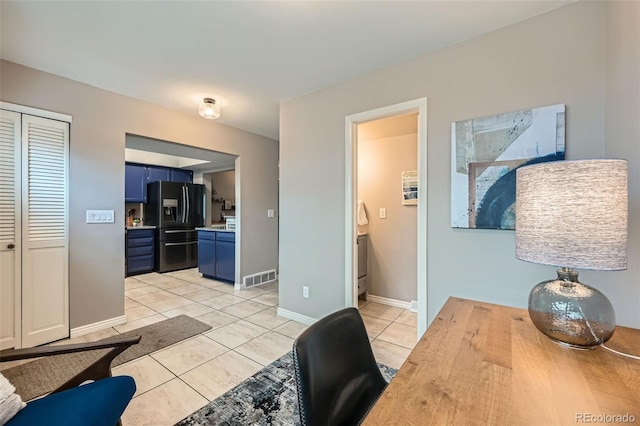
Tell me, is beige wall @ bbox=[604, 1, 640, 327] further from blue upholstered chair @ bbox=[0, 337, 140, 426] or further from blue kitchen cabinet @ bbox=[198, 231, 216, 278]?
blue kitchen cabinet @ bbox=[198, 231, 216, 278]

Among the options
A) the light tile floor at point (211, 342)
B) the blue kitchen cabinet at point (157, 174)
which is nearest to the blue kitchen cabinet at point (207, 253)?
the light tile floor at point (211, 342)

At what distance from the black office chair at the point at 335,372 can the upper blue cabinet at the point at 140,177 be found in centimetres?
553

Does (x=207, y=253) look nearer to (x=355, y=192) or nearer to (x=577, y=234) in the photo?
(x=355, y=192)

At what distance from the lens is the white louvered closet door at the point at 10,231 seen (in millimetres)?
2113

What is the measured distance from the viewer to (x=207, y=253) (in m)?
4.62

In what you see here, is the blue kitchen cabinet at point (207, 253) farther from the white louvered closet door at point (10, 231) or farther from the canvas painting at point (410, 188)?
the canvas painting at point (410, 188)

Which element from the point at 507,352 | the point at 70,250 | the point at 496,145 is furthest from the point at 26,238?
the point at 496,145

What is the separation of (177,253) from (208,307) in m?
2.42

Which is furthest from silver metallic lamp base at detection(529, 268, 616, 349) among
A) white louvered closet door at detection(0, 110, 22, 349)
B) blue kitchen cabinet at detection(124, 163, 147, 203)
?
blue kitchen cabinet at detection(124, 163, 147, 203)

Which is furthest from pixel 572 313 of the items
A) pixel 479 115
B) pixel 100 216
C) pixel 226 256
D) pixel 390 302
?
pixel 226 256

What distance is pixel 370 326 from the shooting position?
2.73 metres

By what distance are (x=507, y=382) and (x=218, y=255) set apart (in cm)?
434

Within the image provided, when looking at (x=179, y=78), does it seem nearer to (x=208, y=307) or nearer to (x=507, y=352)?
(x=208, y=307)

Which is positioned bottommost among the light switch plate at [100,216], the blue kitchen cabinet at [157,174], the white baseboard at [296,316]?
the white baseboard at [296,316]
